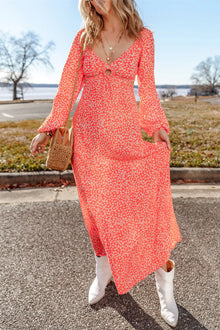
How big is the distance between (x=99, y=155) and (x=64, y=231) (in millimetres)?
1376

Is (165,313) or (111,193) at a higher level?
(111,193)

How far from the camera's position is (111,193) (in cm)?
189

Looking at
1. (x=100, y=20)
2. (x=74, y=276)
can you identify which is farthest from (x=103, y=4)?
(x=74, y=276)

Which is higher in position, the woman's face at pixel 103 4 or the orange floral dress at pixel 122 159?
the woman's face at pixel 103 4

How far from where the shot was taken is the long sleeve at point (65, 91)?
200 centimetres

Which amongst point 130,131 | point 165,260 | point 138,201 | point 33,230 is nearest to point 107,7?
point 130,131

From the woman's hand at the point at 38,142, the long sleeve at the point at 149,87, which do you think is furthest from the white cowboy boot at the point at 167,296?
the woman's hand at the point at 38,142

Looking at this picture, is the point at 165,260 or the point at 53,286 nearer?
the point at 165,260

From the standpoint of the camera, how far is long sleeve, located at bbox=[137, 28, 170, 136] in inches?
78.2

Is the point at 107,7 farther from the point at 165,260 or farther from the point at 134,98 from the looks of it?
the point at 165,260

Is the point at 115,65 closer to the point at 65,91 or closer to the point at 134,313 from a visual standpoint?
the point at 65,91

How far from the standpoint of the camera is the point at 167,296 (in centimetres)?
200

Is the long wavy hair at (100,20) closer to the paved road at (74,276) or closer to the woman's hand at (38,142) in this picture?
the woman's hand at (38,142)

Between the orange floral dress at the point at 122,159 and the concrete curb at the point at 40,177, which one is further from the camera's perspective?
the concrete curb at the point at 40,177
